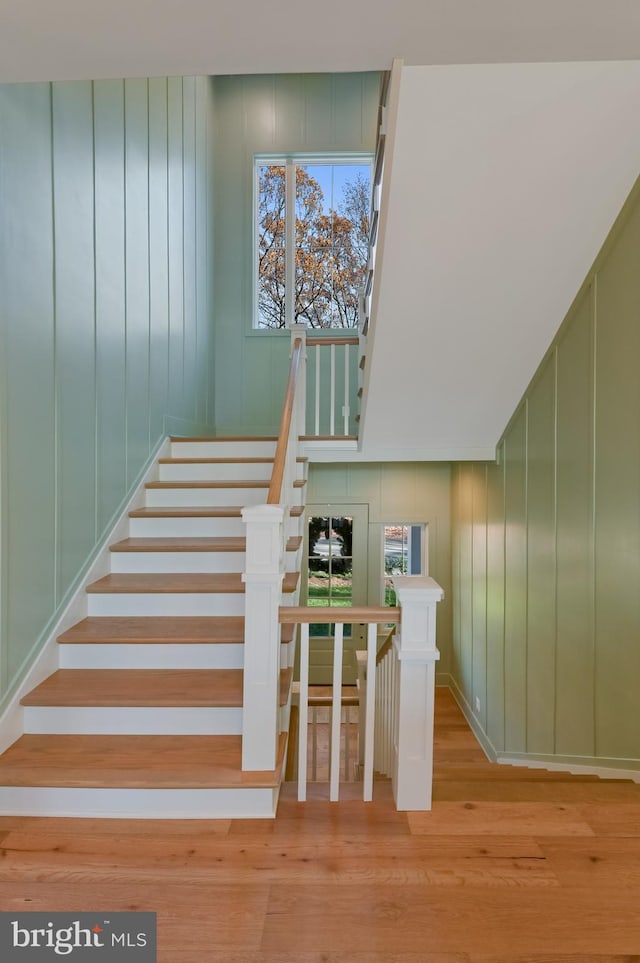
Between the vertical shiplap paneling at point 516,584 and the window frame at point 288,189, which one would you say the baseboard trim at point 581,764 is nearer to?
the vertical shiplap paneling at point 516,584

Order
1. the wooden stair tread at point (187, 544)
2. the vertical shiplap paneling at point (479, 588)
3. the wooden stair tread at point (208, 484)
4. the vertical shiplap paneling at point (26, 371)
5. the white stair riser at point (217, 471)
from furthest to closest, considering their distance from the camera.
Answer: the vertical shiplap paneling at point (479, 588), the white stair riser at point (217, 471), the wooden stair tread at point (208, 484), the wooden stair tread at point (187, 544), the vertical shiplap paneling at point (26, 371)

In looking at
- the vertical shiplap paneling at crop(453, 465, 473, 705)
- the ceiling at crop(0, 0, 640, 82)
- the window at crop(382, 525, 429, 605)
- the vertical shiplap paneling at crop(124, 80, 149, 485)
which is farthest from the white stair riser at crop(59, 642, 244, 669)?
the window at crop(382, 525, 429, 605)

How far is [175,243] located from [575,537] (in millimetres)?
3337

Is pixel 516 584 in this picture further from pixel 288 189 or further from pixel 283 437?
pixel 288 189

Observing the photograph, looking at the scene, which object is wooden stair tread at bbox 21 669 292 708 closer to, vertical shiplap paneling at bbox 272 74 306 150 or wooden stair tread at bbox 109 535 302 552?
wooden stair tread at bbox 109 535 302 552

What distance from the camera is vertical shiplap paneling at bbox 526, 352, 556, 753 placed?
311 cm

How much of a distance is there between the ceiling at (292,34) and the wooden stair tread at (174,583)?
6.31ft

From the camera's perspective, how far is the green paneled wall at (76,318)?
204cm

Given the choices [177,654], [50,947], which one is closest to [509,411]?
[177,654]

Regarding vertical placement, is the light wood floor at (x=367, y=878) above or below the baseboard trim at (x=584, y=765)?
above

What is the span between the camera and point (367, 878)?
146 cm

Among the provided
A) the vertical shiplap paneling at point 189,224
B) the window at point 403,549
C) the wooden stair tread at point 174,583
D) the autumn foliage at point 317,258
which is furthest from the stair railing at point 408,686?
the autumn foliage at point 317,258

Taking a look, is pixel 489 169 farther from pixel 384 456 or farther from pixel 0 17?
pixel 384 456

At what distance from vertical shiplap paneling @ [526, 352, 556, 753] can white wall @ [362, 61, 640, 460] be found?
0.82 feet
